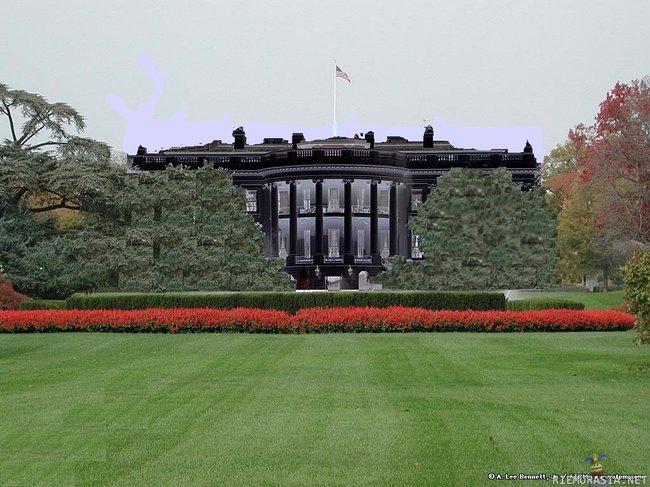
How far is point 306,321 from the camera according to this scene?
32.1 m

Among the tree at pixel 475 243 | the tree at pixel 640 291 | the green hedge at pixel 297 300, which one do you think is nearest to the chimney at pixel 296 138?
the tree at pixel 475 243

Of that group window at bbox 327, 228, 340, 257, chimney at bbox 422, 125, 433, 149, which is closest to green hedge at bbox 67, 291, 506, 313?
window at bbox 327, 228, 340, 257

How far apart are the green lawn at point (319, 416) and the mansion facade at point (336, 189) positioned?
4979 centimetres

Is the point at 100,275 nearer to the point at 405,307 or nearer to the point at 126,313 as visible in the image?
the point at 126,313

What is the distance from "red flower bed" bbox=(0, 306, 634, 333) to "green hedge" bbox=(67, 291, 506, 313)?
3134mm

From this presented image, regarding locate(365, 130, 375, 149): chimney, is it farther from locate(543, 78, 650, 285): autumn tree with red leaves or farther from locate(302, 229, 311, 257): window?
locate(543, 78, 650, 285): autumn tree with red leaves

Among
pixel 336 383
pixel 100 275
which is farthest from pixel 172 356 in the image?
pixel 100 275

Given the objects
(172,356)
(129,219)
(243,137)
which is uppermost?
(243,137)

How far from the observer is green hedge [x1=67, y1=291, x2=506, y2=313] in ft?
118

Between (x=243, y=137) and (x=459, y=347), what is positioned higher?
(x=243, y=137)

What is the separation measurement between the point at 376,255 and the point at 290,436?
63366 millimetres

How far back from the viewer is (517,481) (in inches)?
401

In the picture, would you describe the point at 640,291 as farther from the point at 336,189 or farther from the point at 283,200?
the point at 283,200

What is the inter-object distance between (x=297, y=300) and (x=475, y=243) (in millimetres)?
19064
